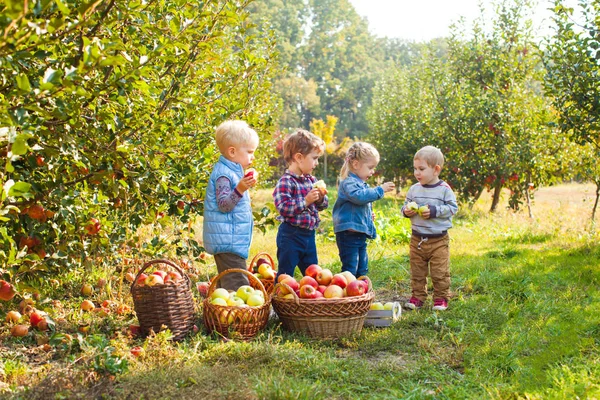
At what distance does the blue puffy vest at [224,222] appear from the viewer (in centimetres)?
421

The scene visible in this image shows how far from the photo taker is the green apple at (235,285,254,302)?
411 centimetres

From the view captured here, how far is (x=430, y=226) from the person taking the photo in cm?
496

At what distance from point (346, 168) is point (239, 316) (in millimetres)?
1746

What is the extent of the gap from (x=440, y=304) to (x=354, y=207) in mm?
1063

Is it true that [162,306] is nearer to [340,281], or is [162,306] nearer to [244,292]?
[244,292]

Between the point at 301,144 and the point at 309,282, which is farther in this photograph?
the point at 301,144

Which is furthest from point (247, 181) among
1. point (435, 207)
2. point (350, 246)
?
point (435, 207)

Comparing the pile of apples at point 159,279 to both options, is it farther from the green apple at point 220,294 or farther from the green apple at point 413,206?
the green apple at point 413,206

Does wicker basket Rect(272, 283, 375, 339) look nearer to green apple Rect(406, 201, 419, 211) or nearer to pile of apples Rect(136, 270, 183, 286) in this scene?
pile of apples Rect(136, 270, 183, 286)

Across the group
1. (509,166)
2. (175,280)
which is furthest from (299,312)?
(509,166)

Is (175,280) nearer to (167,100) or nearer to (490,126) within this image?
(167,100)

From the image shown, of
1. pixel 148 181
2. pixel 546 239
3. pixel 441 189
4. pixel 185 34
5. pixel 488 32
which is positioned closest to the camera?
pixel 185 34

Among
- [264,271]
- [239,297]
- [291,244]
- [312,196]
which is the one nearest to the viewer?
[239,297]

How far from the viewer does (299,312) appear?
403 centimetres
